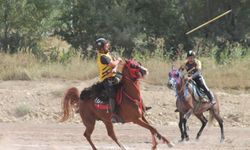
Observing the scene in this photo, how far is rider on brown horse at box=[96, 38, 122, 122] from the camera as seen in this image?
16.3 m

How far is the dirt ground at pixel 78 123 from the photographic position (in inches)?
730

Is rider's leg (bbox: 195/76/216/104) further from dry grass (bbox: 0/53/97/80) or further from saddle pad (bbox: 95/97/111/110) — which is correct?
dry grass (bbox: 0/53/97/80)

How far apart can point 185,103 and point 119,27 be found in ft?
50.3

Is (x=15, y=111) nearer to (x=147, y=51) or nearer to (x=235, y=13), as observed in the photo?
(x=147, y=51)

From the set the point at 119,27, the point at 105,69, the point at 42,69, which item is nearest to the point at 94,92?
the point at 105,69

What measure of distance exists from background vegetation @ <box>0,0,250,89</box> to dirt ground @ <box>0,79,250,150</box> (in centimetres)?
490

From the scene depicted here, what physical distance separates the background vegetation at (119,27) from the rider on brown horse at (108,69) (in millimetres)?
15824

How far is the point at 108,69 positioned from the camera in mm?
16500

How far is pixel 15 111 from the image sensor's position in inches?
988

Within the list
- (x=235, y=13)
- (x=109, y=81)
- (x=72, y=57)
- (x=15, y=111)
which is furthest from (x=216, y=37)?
(x=109, y=81)

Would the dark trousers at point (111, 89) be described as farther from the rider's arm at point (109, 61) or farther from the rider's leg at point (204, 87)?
the rider's leg at point (204, 87)

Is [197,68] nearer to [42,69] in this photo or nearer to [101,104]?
[101,104]

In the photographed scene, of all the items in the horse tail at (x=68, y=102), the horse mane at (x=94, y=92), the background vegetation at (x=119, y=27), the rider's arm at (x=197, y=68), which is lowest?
the horse tail at (x=68, y=102)

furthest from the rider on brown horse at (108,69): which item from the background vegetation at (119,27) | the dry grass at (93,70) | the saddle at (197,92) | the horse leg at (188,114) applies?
the background vegetation at (119,27)
